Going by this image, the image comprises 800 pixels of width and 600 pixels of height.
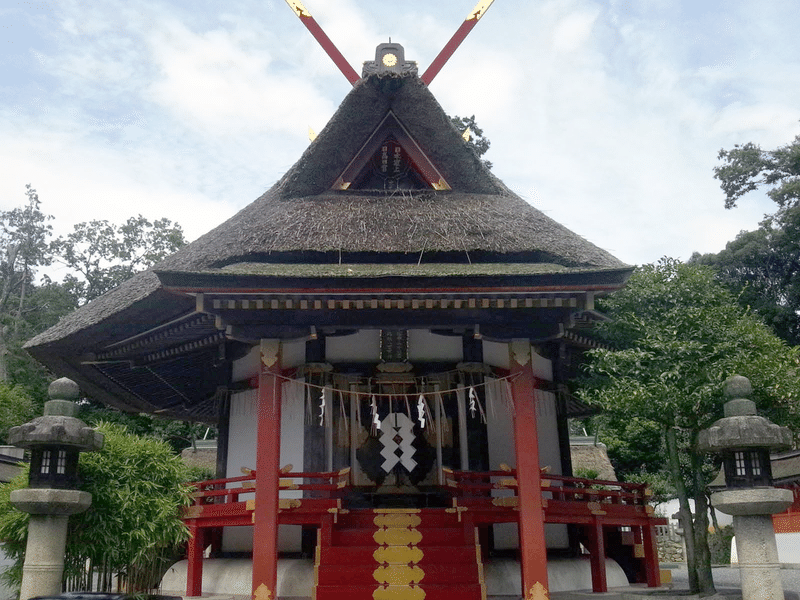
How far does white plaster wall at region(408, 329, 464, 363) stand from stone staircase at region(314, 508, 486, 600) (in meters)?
2.70

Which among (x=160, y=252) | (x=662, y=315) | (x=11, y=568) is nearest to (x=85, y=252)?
(x=160, y=252)

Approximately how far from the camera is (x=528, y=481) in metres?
9.79

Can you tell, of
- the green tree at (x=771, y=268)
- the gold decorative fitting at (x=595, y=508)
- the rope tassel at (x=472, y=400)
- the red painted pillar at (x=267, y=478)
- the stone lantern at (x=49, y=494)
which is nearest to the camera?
the stone lantern at (x=49, y=494)

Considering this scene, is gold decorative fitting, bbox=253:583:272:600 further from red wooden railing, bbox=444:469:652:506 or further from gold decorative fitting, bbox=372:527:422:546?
red wooden railing, bbox=444:469:652:506

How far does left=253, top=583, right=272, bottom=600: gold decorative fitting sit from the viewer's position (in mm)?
9234

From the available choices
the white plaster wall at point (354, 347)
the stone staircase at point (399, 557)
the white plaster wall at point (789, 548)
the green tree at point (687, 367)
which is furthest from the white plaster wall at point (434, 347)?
the white plaster wall at point (789, 548)

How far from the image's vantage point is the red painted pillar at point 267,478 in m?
9.34

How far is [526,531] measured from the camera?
31.2ft

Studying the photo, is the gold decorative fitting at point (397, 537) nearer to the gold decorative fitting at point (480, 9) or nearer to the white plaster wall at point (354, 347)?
the white plaster wall at point (354, 347)

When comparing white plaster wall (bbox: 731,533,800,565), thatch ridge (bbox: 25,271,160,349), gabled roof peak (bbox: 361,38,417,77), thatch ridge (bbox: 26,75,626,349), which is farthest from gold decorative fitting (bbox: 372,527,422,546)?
white plaster wall (bbox: 731,533,800,565)

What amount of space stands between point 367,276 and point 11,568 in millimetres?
6504

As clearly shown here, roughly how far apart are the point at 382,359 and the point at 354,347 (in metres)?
0.59

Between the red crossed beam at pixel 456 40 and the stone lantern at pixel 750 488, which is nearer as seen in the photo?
the stone lantern at pixel 750 488

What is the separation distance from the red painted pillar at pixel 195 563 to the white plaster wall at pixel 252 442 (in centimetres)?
102
